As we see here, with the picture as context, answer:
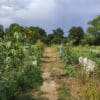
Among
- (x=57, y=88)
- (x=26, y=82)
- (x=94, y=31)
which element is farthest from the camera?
(x=94, y=31)

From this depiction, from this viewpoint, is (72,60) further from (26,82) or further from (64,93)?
(26,82)

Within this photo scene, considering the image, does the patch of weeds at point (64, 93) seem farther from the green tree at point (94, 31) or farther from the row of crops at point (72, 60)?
the green tree at point (94, 31)

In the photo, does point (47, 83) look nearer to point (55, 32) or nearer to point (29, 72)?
point (29, 72)

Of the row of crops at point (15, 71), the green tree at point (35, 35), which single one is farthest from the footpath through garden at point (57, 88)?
the green tree at point (35, 35)

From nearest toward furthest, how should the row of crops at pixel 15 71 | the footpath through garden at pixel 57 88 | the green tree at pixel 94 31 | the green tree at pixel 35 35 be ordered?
the row of crops at pixel 15 71 < the footpath through garden at pixel 57 88 < the green tree at pixel 35 35 < the green tree at pixel 94 31

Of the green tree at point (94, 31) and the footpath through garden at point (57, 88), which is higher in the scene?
the green tree at point (94, 31)

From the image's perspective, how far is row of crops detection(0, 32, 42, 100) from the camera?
801 cm

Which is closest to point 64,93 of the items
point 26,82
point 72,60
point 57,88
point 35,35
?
point 57,88

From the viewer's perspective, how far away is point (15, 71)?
8.94 metres

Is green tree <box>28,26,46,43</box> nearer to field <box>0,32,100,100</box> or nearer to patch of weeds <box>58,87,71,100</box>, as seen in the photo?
field <box>0,32,100,100</box>

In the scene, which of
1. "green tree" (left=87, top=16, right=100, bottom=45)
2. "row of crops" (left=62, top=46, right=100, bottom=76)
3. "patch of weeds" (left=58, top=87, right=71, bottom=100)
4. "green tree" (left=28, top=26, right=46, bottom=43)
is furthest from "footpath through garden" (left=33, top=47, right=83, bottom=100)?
"green tree" (left=87, top=16, right=100, bottom=45)

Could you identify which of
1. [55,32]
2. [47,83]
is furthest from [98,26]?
[47,83]

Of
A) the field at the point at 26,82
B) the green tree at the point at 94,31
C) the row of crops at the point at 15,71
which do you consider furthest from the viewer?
the green tree at the point at 94,31

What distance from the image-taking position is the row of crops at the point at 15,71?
801cm
